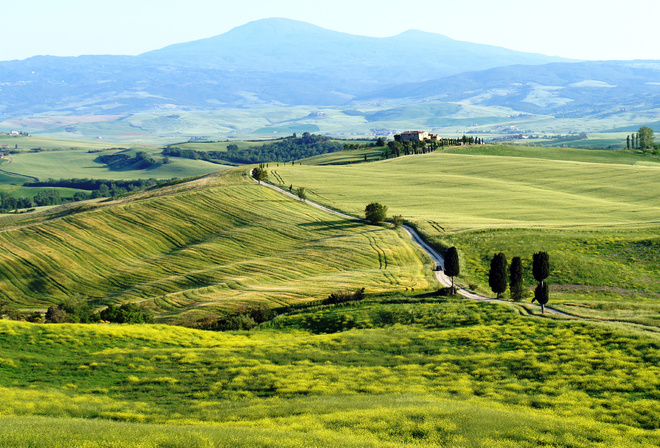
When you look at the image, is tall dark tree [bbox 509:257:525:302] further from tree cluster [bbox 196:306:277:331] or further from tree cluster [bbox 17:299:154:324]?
tree cluster [bbox 17:299:154:324]

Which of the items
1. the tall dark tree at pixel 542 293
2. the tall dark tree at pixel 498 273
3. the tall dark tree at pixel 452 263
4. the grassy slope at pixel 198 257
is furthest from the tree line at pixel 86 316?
the tall dark tree at pixel 542 293

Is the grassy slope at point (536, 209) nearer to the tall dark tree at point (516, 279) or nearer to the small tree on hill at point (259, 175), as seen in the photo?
the tall dark tree at point (516, 279)

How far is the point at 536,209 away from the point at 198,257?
68.3 m

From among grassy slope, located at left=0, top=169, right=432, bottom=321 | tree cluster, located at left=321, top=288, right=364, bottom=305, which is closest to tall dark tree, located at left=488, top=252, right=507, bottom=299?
grassy slope, located at left=0, top=169, right=432, bottom=321

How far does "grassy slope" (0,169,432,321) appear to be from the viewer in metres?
73.6

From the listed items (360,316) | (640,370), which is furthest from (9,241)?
(640,370)

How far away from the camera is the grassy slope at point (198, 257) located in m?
73.6

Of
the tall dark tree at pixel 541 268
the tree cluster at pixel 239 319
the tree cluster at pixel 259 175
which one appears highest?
the tree cluster at pixel 259 175

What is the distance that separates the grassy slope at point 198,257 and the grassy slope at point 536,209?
11.7 metres

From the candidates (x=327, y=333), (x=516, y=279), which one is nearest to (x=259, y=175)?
(x=516, y=279)

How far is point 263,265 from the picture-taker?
82938 mm

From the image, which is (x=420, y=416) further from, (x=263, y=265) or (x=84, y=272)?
(x=84, y=272)

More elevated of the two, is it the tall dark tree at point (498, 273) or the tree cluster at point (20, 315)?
the tall dark tree at point (498, 273)

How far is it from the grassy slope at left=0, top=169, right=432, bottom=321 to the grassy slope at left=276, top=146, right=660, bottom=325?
38.4ft
